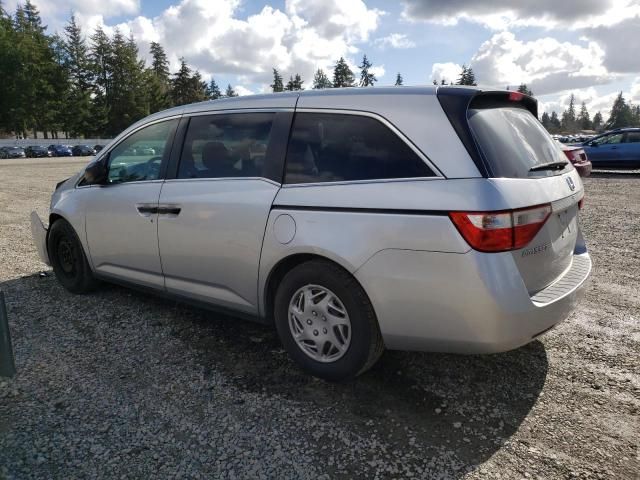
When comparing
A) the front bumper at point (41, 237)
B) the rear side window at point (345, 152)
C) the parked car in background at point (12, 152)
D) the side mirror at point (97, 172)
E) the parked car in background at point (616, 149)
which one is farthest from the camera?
the parked car in background at point (12, 152)

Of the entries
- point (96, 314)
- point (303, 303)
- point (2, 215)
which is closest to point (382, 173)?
point (303, 303)

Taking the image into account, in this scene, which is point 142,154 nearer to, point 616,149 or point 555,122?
point 616,149

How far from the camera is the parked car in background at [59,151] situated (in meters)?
49.7

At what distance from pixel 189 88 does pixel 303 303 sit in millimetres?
94530

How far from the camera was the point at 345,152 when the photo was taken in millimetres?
2920

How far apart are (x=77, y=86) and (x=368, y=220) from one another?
8345 centimetres

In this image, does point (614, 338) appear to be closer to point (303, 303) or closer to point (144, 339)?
point (303, 303)

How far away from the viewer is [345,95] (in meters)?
3.02

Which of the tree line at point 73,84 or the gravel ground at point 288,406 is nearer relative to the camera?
the gravel ground at point 288,406

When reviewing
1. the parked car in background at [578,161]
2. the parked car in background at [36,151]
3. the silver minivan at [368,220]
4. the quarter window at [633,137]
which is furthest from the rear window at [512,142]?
the parked car in background at [36,151]

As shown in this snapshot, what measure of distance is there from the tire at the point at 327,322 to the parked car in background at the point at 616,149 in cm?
1667

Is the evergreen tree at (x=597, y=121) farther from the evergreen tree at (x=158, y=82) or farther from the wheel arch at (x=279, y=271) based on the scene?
the wheel arch at (x=279, y=271)

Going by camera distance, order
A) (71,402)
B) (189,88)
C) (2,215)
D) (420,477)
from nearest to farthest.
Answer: (420,477)
(71,402)
(2,215)
(189,88)

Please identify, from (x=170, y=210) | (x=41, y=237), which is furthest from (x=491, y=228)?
(x=41, y=237)
